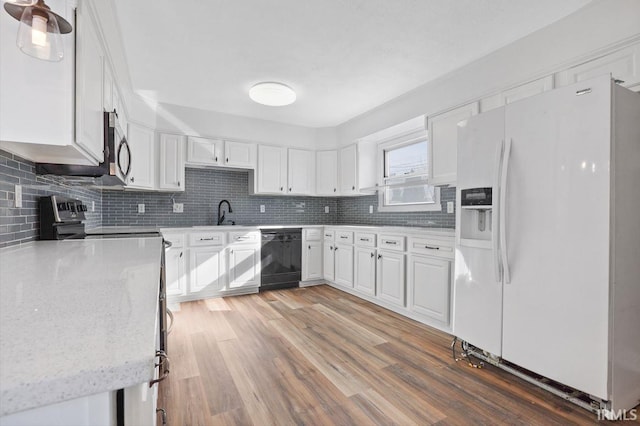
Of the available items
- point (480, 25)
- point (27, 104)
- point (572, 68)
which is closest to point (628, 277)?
point (572, 68)

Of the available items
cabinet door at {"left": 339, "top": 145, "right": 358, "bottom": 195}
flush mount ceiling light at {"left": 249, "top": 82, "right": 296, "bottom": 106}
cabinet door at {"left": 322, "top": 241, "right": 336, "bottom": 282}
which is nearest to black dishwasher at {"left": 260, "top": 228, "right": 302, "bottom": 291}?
cabinet door at {"left": 322, "top": 241, "right": 336, "bottom": 282}

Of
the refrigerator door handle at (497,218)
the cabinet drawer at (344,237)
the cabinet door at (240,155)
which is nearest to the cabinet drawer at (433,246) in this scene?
the refrigerator door handle at (497,218)

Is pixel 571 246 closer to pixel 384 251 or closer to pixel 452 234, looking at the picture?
pixel 452 234

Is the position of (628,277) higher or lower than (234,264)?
higher

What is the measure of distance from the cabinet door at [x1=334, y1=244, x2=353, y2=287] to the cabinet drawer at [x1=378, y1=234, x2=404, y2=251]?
2.04ft

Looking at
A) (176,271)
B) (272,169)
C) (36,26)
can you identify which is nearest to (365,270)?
(272,169)

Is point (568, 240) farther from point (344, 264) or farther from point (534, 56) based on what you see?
point (344, 264)

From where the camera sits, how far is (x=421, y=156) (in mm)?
3826

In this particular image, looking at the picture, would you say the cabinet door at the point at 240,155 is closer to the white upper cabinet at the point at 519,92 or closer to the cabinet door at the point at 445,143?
the cabinet door at the point at 445,143

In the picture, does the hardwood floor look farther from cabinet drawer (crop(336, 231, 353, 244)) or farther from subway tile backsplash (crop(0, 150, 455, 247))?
subway tile backsplash (crop(0, 150, 455, 247))

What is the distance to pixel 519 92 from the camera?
237cm

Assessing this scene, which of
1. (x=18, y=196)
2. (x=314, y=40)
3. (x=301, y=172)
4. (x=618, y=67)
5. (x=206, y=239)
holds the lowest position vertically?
(x=206, y=239)

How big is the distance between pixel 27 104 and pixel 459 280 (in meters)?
2.59

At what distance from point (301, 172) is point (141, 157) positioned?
2.12m
